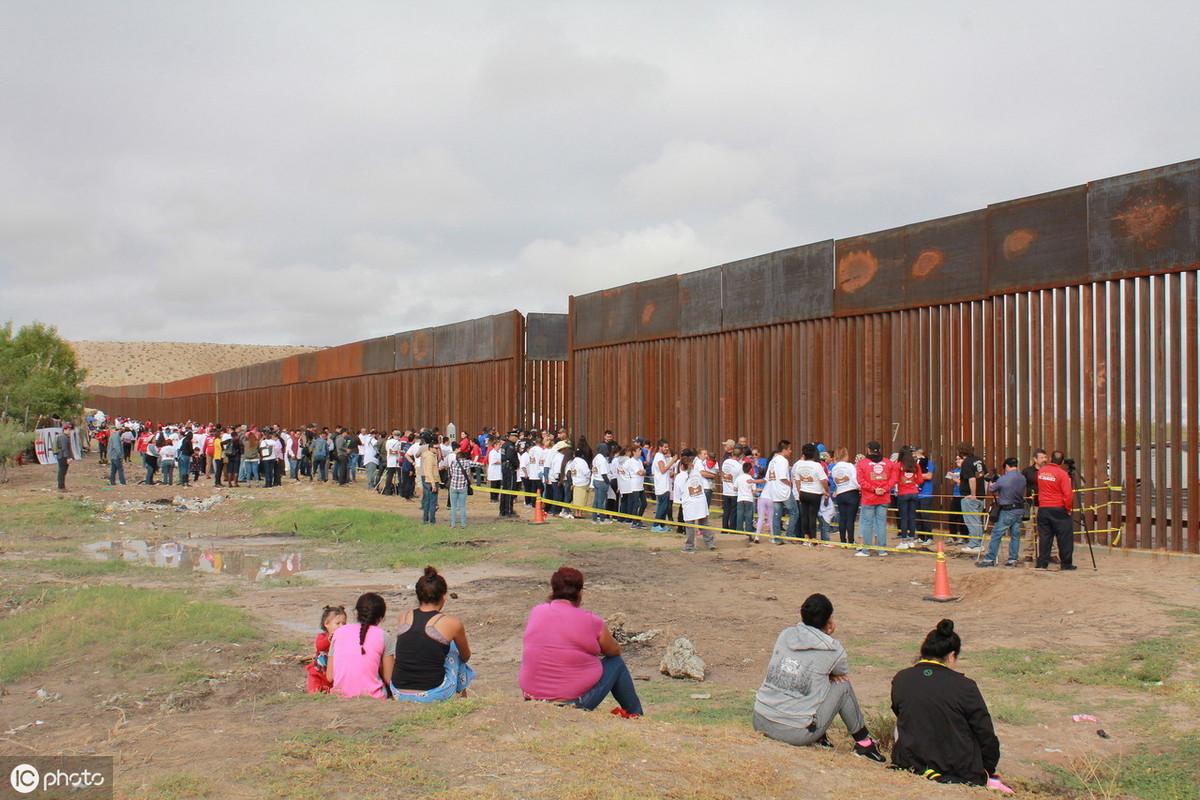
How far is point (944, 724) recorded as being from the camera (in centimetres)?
541

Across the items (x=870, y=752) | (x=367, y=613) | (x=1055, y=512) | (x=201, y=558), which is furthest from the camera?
(x=201, y=558)

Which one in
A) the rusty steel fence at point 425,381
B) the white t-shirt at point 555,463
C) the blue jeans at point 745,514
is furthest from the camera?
the rusty steel fence at point 425,381

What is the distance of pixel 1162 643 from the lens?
9031mm

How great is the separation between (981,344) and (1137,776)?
Result: 11.5 meters

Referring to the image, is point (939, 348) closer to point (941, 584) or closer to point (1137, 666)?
point (941, 584)

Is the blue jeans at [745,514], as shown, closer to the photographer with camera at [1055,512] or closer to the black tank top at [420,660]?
the photographer with camera at [1055,512]

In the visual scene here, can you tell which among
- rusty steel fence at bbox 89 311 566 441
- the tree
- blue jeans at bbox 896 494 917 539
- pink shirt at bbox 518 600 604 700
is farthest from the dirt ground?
the tree

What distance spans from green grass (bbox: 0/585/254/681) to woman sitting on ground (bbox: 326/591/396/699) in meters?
3.09

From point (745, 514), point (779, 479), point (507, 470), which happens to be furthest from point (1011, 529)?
point (507, 470)

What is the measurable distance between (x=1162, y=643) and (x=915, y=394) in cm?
894

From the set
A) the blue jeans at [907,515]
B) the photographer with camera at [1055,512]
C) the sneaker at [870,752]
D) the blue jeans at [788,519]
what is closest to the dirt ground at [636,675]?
the sneaker at [870,752]

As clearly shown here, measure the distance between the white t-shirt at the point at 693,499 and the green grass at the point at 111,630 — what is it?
25.6 ft

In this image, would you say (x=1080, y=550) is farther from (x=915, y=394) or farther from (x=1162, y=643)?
(x=1162, y=643)

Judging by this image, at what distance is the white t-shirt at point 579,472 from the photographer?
20469 mm
